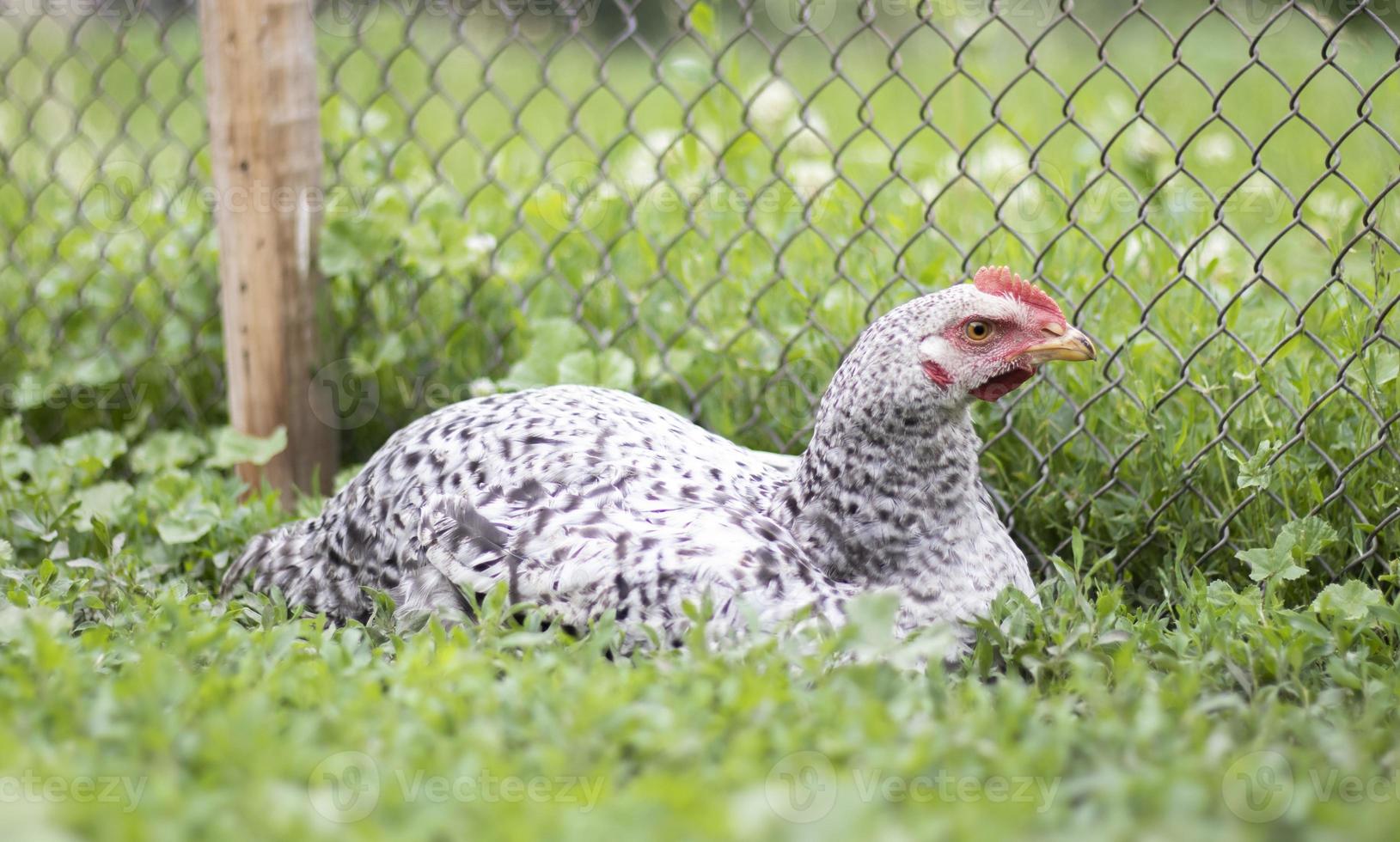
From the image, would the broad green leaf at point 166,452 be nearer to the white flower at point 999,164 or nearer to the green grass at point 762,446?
the green grass at point 762,446

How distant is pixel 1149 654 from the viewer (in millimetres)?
2150

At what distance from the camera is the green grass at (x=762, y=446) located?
5.24 ft

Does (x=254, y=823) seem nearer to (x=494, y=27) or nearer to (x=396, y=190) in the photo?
(x=396, y=190)

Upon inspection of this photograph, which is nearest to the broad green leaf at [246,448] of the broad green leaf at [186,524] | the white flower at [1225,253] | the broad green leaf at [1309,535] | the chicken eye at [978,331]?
the broad green leaf at [186,524]

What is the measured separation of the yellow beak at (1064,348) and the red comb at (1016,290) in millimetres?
42

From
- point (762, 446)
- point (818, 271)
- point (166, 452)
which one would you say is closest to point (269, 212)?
point (166, 452)

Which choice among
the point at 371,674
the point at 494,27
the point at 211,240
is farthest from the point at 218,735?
the point at 494,27

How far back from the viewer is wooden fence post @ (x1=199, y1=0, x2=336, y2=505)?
3084 millimetres

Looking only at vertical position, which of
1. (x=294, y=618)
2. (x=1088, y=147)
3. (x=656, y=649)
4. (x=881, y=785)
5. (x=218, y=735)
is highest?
(x=1088, y=147)

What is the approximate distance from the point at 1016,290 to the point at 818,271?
4.32ft

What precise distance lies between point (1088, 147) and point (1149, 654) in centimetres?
221

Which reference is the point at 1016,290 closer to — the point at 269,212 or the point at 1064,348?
the point at 1064,348

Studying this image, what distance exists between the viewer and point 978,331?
7.49 ft

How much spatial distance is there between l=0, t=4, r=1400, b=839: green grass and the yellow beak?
419 millimetres
